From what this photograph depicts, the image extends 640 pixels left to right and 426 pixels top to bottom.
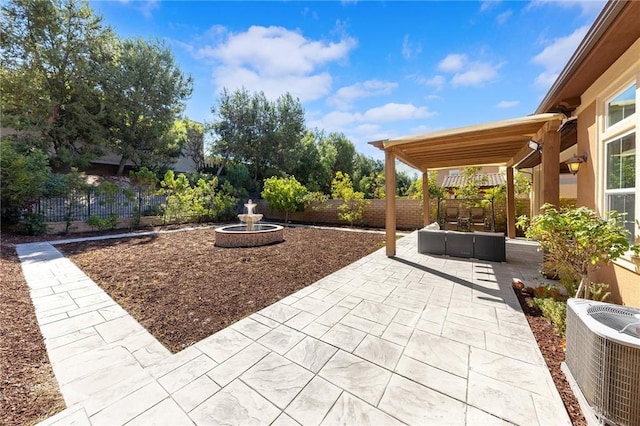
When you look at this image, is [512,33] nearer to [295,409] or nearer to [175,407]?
[295,409]

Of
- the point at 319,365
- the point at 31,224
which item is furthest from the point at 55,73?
the point at 319,365

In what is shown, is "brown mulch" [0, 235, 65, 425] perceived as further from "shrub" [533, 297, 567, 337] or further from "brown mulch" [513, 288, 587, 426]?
"shrub" [533, 297, 567, 337]

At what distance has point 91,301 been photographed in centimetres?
370

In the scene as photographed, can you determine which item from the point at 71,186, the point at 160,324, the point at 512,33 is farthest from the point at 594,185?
the point at 71,186

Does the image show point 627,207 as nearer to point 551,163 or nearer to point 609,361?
point 551,163

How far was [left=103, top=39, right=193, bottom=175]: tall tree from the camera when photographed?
15039mm

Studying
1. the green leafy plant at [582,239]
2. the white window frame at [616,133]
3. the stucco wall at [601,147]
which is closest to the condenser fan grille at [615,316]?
the green leafy plant at [582,239]

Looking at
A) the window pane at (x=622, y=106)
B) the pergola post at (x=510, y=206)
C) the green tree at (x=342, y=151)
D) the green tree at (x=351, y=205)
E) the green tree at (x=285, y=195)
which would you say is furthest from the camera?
the green tree at (x=342, y=151)

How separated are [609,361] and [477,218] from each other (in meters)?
7.40

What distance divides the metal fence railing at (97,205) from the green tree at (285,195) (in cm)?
563

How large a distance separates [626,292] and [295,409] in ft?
13.7

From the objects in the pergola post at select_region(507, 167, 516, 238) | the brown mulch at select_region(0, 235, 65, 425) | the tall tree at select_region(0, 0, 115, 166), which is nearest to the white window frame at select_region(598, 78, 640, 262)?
the pergola post at select_region(507, 167, 516, 238)

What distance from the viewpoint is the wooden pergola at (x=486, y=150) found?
14.8 feet

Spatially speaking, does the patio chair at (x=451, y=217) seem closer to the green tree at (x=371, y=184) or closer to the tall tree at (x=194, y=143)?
the green tree at (x=371, y=184)
